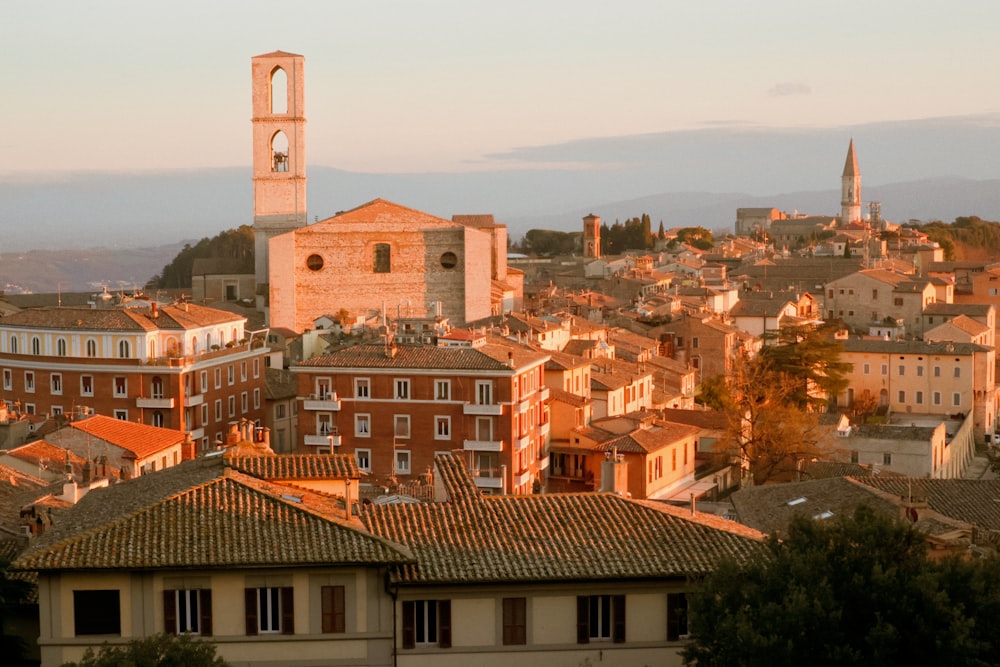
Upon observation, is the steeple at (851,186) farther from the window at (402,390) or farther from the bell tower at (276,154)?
the window at (402,390)

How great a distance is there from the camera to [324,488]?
1483cm

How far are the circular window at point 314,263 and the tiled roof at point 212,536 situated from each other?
38.2m

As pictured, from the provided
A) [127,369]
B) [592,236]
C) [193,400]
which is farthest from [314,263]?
[592,236]

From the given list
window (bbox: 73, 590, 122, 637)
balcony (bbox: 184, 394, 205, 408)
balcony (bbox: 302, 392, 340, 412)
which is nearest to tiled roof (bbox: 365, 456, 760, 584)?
window (bbox: 73, 590, 122, 637)

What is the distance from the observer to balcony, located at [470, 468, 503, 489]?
28.7 m

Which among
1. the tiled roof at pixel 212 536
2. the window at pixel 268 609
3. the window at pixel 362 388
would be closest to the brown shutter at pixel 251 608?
the window at pixel 268 609

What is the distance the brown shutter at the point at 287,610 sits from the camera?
11875 mm

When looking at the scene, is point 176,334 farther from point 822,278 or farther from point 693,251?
point 693,251

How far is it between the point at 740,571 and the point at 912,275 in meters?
55.6

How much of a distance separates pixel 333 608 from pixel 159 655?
1.80 meters

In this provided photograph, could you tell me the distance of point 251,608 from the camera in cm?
1188

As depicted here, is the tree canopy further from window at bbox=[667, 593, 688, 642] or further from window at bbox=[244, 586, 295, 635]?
window at bbox=[667, 593, 688, 642]

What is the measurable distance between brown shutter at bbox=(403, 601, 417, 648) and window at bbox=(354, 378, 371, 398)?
18.5m

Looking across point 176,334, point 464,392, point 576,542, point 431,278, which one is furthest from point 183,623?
point 431,278
